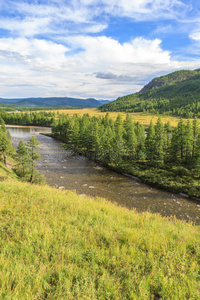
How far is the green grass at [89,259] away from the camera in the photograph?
3254mm

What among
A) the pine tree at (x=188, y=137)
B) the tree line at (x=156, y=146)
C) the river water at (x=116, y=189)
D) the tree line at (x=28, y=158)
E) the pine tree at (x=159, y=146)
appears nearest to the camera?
the river water at (x=116, y=189)

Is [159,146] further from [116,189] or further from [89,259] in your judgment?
[89,259]

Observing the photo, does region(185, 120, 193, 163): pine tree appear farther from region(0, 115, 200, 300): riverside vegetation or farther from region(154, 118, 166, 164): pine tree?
region(0, 115, 200, 300): riverside vegetation

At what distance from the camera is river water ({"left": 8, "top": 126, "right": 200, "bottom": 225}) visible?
22300 millimetres

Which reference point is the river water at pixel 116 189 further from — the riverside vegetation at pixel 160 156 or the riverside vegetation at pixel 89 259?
the riverside vegetation at pixel 89 259

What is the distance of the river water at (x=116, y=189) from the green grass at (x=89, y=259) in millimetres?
13516

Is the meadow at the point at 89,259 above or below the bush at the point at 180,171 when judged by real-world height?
above

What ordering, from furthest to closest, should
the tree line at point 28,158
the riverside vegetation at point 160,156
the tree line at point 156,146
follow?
the tree line at point 156,146 → the riverside vegetation at point 160,156 → the tree line at point 28,158

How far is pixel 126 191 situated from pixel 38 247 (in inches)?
964

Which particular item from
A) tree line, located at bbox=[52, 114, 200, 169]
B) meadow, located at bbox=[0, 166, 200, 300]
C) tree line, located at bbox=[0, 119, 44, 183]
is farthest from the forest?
meadow, located at bbox=[0, 166, 200, 300]

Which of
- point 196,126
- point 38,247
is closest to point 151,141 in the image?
point 196,126

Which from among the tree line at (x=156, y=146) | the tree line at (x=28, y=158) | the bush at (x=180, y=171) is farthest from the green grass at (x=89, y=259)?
the tree line at (x=156, y=146)

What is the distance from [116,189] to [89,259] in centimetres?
2467

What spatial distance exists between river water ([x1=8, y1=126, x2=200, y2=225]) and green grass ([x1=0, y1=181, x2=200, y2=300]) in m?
13.5
